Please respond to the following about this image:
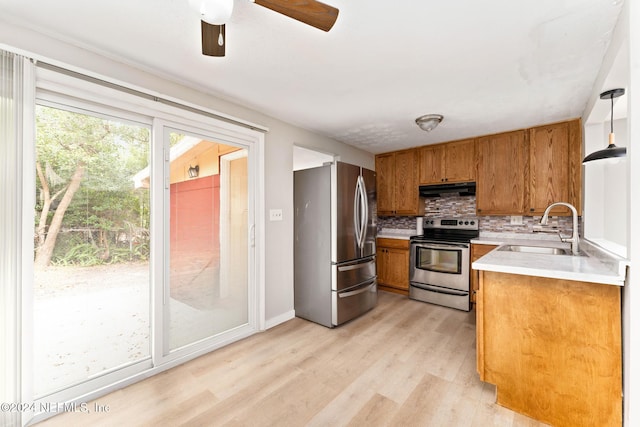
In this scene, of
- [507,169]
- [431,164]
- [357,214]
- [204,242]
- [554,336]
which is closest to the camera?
[554,336]

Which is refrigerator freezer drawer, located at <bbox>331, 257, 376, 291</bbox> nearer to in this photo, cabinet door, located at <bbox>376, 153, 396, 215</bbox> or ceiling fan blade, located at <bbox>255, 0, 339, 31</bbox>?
cabinet door, located at <bbox>376, 153, 396, 215</bbox>

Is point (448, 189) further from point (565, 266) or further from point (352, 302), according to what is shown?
Result: point (565, 266)

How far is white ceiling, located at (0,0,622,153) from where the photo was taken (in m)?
1.40

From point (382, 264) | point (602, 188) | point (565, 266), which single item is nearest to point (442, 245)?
point (382, 264)

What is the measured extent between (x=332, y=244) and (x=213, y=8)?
2.32m

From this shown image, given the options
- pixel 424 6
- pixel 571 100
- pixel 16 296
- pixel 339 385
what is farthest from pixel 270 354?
pixel 571 100

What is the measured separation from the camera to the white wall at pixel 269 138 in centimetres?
166

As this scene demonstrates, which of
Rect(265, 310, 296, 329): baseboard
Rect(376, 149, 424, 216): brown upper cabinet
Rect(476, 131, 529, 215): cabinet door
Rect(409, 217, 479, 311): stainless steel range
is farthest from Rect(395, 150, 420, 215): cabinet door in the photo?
Rect(265, 310, 296, 329): baseboard

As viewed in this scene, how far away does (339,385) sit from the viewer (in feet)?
6.35

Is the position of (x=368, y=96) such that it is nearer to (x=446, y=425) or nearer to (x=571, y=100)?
(x=571, y=100)

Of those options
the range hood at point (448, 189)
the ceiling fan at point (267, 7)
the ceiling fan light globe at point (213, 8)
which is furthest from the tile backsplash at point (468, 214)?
the ceiling fan light globe at point (213, 8)

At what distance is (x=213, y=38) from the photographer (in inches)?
50.9

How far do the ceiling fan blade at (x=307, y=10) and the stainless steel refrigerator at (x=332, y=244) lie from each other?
1.83 metres

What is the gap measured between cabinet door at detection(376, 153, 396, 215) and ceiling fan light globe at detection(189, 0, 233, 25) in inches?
149
